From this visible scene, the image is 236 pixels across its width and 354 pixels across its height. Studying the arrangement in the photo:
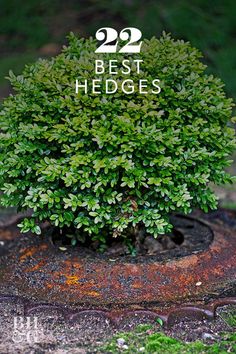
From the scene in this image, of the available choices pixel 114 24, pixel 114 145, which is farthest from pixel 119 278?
pixel 114 24

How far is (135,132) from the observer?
3.51 metres

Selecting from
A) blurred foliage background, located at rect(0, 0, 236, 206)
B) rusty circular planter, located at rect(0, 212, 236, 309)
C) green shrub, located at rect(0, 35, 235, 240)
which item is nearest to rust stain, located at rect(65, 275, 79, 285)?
rusty circular planter, located at rect(0, 212, 236, 309)

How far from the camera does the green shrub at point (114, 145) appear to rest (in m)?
3.56

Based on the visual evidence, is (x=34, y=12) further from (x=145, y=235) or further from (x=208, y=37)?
(x=145, y=235)

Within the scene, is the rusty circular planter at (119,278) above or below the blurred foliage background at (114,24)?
below

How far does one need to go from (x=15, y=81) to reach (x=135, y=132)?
2.43 ft

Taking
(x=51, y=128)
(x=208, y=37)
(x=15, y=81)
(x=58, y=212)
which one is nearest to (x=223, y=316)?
(x=58, y=212)

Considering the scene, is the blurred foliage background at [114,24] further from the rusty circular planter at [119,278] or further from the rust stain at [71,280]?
the rust stain at [71,280]

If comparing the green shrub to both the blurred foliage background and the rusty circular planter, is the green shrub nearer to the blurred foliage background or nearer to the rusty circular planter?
the rusty circular planter

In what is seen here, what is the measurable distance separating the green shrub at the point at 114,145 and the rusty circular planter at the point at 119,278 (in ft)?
0.82

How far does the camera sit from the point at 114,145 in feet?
11.5

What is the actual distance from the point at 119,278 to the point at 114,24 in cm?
514

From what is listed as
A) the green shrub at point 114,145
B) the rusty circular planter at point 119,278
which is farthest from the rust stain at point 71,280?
the green shrub at point 114,145

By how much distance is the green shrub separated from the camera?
3559mm
